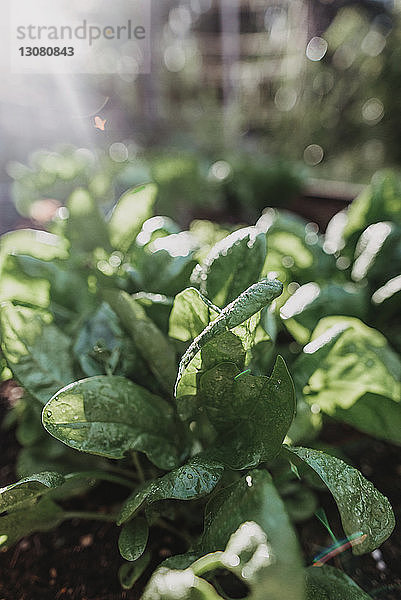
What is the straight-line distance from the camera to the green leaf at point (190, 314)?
0.53 m

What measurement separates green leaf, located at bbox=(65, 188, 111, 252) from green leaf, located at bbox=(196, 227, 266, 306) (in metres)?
0.27

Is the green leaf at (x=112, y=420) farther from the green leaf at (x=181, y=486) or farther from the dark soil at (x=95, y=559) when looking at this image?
the dark soil at (x=95, y=559)

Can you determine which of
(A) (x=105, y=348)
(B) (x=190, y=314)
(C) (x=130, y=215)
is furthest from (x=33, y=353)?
(C) (x=130, y=215)

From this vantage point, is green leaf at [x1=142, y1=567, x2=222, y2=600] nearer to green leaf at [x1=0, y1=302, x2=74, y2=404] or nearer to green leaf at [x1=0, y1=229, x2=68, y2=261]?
green leaf at [x1=0, y1=302, x2=74, y2=404]

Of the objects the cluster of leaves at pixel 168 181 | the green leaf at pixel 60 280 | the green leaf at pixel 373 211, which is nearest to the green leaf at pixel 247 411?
the green leaf at pixel 60 280

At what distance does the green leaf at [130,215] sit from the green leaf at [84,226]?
16mm

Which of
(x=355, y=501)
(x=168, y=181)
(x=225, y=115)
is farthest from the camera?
(x=225, y=115)

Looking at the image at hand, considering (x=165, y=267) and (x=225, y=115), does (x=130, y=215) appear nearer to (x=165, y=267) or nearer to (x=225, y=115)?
(x=165, y=267)

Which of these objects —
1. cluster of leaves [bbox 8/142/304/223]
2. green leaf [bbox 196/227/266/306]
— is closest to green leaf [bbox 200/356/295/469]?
green leaf [bbox 196/227/266/306]

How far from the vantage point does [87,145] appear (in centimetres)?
258

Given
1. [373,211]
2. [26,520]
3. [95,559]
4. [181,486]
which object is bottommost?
[95,559]

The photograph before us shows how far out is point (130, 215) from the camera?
81 cm

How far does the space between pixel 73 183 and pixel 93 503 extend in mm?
1102

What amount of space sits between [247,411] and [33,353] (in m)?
0.24
